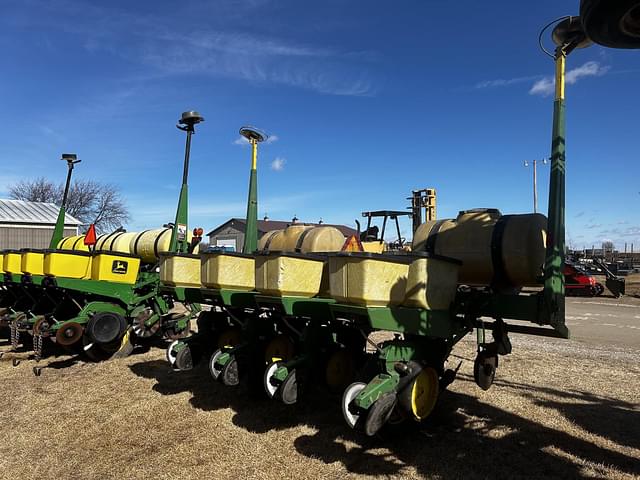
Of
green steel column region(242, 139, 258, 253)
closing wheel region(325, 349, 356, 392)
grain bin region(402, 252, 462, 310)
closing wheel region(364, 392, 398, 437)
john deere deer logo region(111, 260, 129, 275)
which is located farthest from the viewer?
john deere deer logo region(111, 260, 129, 275)

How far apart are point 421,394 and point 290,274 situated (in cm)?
144

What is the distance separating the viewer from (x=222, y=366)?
15.9ft

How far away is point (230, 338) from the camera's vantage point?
5.66m

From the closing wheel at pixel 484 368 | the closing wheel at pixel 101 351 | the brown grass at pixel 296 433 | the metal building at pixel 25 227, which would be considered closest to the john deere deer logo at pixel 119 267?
the closing wheel at pixel 101 351

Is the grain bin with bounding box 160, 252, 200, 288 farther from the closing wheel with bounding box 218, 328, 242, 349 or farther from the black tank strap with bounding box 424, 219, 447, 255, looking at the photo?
the black tank strap with bounding box 424, 219, 447, 255

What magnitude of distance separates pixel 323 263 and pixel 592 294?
19428mm

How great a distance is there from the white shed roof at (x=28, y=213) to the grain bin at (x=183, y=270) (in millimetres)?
18669

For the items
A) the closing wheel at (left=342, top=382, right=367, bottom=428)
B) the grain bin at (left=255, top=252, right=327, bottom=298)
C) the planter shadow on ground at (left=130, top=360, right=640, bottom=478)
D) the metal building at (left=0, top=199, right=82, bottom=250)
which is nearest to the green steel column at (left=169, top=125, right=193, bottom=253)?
the planter shadow on ground at (left=130, top=360, right=640, bottom=478)

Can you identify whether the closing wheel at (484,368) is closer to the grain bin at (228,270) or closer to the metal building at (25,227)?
the grain bin at (228,270)

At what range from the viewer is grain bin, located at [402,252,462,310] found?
11.7 ft

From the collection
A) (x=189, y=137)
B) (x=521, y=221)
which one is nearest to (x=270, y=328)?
(x=521, y=221)

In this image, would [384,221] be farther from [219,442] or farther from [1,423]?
[1,423]

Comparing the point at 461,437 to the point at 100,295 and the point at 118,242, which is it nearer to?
the point at 100,295

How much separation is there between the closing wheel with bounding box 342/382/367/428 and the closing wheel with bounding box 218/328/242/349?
2.38m
